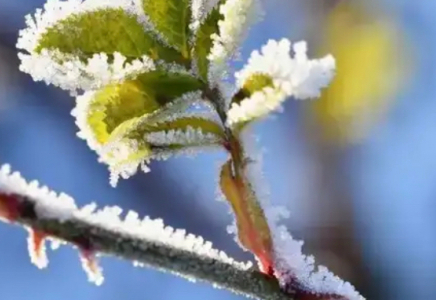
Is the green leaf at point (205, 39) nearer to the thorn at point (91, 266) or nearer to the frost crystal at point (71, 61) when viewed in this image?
the frost crystal at point (71, 61)

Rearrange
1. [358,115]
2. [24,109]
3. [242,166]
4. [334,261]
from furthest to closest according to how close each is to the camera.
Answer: [24,109] → [358,115] → [334,261] → [242,166]

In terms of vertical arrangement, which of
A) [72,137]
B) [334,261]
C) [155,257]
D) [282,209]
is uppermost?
[72,137]

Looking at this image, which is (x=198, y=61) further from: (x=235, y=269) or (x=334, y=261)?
(x=334, y=261)

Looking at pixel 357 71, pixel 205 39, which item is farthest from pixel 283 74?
pixel 357 71


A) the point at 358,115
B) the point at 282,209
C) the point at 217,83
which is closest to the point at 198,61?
the point at 217,83

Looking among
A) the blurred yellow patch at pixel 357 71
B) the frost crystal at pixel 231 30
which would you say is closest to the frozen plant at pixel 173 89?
the frost crystal at pixel 231 30
